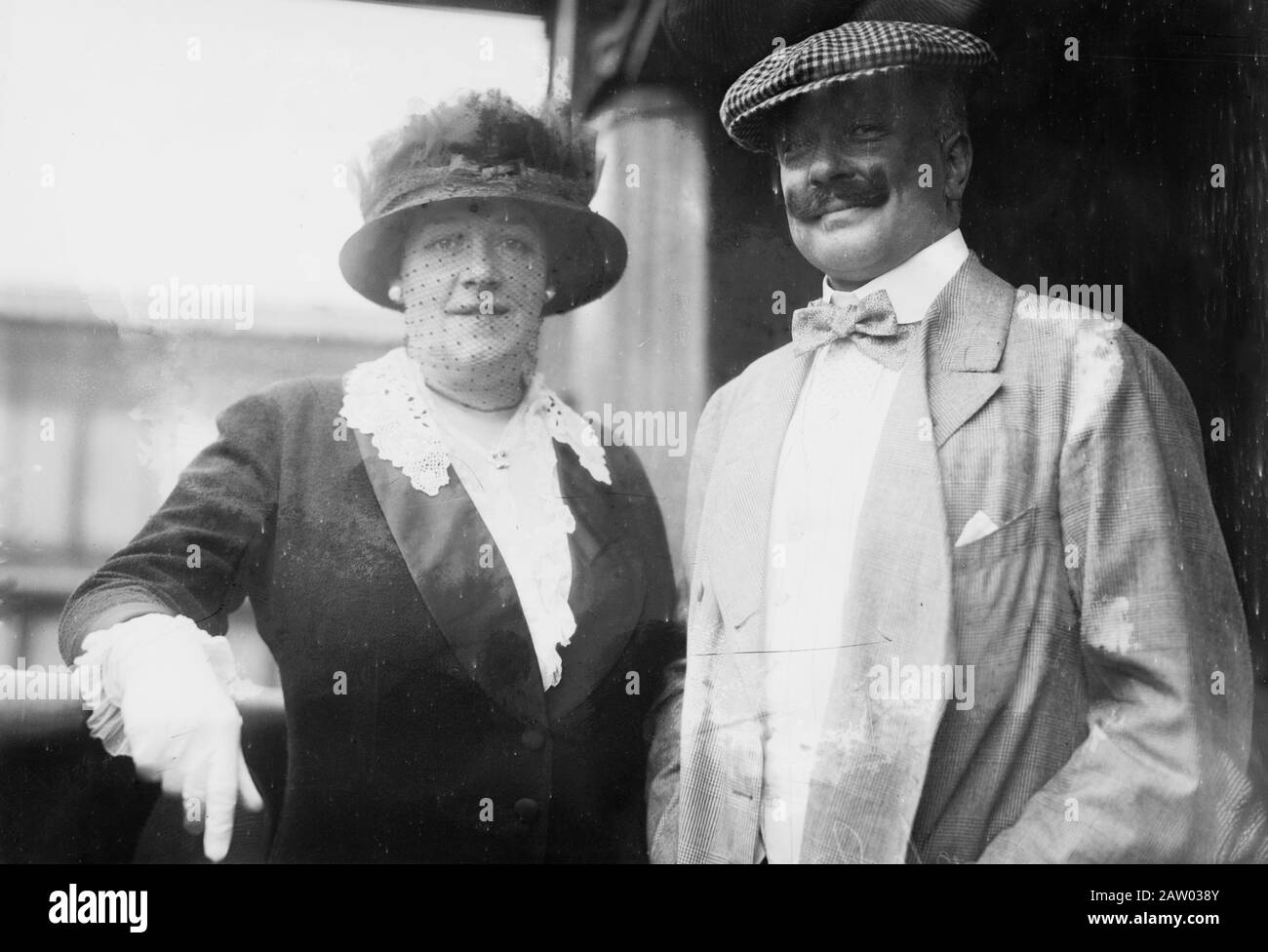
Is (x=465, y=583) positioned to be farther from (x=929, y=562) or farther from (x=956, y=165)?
(x=956, y=165)

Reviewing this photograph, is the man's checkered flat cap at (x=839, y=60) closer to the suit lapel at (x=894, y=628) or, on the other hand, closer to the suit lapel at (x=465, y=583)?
the suit lapel at (x=894, y=628)

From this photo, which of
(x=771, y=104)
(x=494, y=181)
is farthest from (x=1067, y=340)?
(x=494, y=181)

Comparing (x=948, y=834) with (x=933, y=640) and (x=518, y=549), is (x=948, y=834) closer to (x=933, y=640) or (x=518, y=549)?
(x=933, y=640)

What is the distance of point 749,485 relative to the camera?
10.7 ft

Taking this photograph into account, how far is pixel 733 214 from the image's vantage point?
338 centimetres

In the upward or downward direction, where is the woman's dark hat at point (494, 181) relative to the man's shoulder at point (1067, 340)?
upward

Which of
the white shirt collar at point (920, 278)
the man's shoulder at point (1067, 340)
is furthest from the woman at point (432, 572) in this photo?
the man's shoulder at point (1067, 340)

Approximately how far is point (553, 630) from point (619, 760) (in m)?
0.39

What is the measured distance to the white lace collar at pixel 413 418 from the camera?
3285 mm

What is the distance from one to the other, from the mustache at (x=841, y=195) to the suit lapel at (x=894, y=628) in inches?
18.0

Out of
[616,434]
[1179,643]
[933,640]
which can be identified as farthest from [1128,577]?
[616,434]

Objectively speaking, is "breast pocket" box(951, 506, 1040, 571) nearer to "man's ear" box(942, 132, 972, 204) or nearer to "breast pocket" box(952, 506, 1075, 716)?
"breast pocket" box(952, 506, 1075, 716)

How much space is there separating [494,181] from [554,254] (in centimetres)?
25

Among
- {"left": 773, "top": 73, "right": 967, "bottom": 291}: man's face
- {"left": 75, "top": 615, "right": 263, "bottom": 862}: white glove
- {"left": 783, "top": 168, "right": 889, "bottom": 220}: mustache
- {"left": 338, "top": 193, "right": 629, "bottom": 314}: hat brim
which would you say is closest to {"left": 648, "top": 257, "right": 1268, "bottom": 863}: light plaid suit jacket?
{"left": 773, "top": 73, "right": 967, "bottom": 291}: man's face
